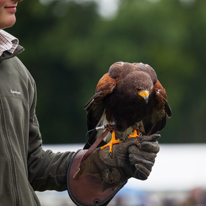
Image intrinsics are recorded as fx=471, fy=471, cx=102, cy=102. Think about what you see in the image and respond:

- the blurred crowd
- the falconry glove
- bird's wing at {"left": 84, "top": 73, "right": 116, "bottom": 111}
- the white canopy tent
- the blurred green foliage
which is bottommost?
the blurred green foliage

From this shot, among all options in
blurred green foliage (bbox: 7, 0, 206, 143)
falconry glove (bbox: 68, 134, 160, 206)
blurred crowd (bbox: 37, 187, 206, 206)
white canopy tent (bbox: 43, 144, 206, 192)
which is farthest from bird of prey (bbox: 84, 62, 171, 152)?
blurred green foliage (bbox: 7, 0, 206, 143)

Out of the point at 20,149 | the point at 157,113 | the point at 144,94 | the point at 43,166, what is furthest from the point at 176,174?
the point at 20,149

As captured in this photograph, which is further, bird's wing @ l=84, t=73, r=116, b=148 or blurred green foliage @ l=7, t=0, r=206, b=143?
blurred green foliage @ l=7, t=0, r=206, b=143

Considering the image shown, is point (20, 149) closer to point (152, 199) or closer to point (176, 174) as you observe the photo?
point (152, 199)

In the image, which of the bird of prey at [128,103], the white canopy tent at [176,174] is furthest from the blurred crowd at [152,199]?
the bird of prey at [128,103]

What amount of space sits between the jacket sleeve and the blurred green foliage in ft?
55.1

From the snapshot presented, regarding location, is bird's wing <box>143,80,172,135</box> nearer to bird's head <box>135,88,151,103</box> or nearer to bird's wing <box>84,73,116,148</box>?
bird's head <box>135,88,151,103</box>

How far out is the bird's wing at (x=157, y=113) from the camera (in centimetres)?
367

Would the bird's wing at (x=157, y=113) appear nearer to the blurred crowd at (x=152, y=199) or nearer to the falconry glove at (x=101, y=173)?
the falconry glove at (x=101, y=173)

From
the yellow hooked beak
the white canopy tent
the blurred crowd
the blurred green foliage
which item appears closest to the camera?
the yellow hooked beak

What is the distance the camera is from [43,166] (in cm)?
285

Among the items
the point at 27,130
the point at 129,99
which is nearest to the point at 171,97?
the point at 129,99

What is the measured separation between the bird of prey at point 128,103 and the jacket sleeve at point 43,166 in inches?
29.6

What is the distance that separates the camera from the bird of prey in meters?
3.64
